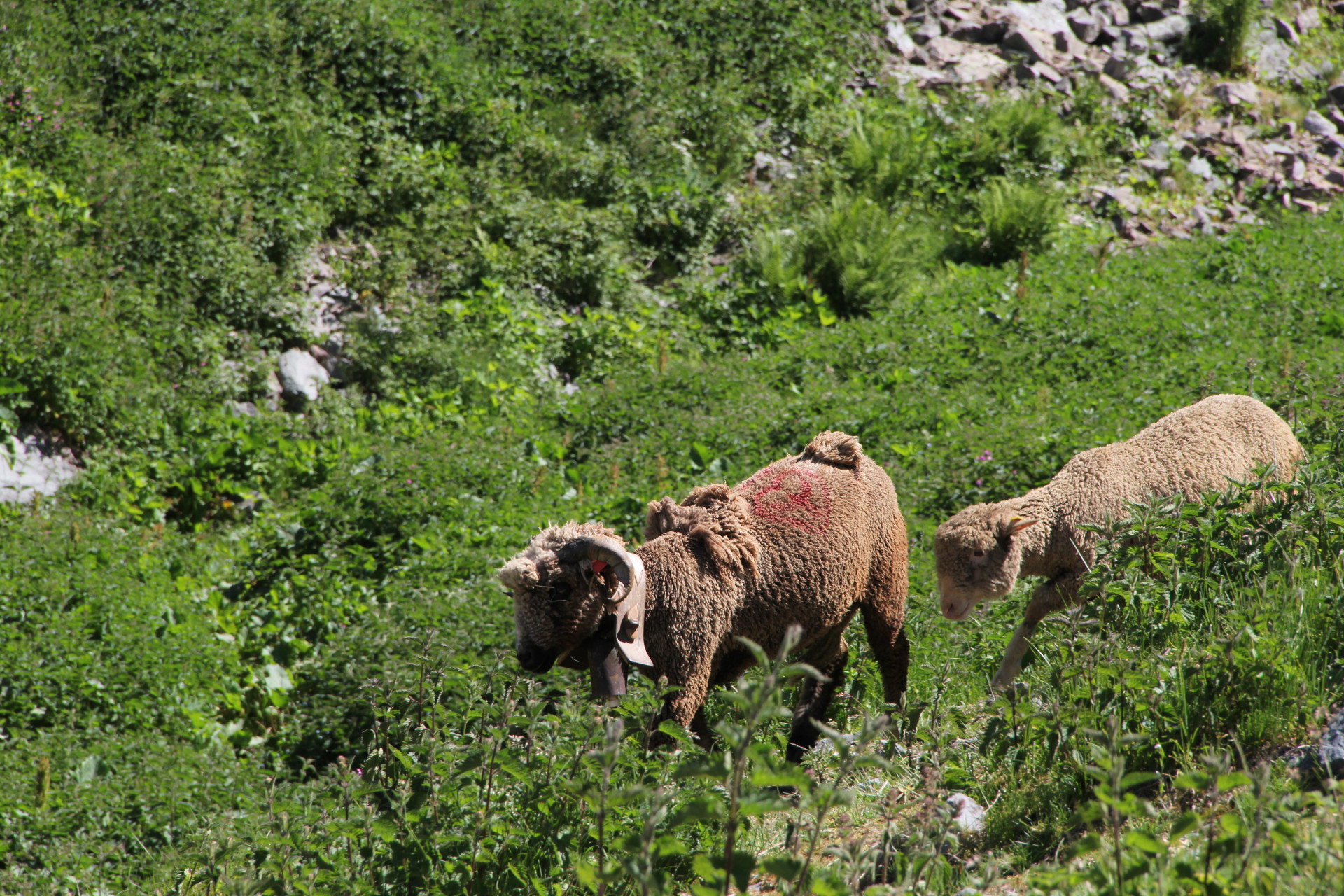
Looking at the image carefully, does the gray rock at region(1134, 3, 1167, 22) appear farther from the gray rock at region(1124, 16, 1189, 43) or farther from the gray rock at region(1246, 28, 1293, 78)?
the gray rock at region(1246, 28, 1293, 78)

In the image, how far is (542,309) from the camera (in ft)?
43.2

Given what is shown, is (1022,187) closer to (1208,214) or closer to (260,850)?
(1208,214)

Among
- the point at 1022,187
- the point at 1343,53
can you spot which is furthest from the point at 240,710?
the point at 1343,53

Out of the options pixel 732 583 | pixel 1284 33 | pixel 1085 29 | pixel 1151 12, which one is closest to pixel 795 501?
pixel 732 583

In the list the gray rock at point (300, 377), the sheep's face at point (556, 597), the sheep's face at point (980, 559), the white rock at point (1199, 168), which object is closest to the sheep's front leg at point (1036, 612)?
the sheep's face at point (980, 559)

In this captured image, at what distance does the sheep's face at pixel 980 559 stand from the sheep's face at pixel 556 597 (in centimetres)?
219

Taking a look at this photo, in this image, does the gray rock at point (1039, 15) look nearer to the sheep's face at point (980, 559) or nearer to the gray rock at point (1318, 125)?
the gray rock at point (1318, 125)

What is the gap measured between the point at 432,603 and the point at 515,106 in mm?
9358

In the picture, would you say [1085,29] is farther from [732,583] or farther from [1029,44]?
[732,583]

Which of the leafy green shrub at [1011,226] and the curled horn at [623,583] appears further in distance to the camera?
the leafy green shrub at [1011,226]

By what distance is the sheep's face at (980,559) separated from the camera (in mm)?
6012

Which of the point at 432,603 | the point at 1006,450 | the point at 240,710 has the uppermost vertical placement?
the point at 1006,450

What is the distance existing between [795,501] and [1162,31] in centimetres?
1739

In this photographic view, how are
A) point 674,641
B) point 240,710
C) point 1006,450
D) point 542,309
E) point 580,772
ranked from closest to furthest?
point 580,772 < point 674,641 < point 240,710 < point 1006,450 < point 542,309
